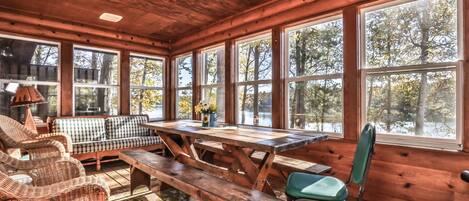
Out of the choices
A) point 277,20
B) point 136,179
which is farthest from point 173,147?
point 277,20

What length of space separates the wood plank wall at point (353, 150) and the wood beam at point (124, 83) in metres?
2.39

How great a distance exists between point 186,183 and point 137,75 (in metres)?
3.87

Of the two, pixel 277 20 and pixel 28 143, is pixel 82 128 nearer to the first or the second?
pixel 28 143

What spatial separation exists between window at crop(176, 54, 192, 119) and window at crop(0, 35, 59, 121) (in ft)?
7.17

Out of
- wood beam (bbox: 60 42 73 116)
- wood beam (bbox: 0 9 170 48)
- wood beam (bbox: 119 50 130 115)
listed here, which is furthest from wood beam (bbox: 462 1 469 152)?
wood beam (bbox: 60 42 73 116)

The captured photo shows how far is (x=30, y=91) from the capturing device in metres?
3.55

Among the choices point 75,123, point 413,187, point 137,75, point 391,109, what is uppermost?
point 137,75

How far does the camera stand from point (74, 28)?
4.49 meters

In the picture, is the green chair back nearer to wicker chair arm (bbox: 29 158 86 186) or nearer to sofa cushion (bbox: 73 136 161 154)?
wicker chair arm (bbox: 29 158 86 186)

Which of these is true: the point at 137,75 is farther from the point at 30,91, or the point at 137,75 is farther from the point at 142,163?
the point at 142,163

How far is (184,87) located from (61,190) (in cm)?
415

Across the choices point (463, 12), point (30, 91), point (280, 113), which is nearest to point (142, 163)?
point (280, 113)

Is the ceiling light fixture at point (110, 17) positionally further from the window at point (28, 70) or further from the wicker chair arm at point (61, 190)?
the wicker chair arm at point (61, 190)

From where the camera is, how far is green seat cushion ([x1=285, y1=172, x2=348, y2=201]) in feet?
5.91
